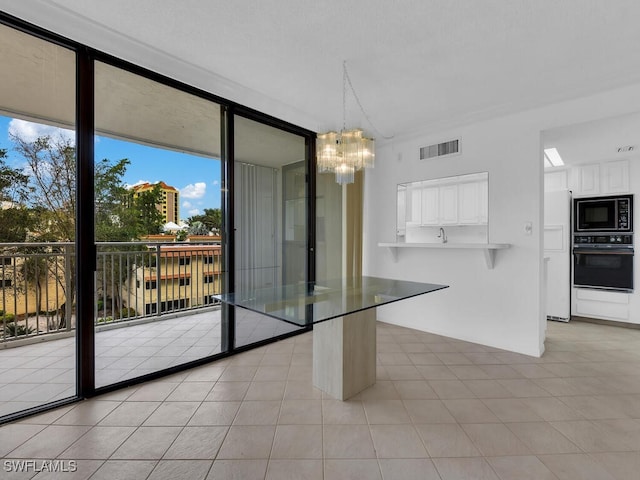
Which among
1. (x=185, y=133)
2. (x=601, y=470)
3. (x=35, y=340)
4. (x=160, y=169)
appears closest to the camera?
(x=601, y=470)

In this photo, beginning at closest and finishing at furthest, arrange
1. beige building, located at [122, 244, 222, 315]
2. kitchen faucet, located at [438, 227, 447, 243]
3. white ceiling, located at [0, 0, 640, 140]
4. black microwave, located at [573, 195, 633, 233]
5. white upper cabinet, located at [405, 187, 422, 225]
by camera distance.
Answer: white ceiling, located at [0, 0, 640, 140] → beige building, located at [122, 244, 222, 315] → kitchen faucet, located at [438, 227, 447, 243] → white upper cabinet, located at [405, 187, 422, 225] → black microwave, located at [573, 195, 633, 233]

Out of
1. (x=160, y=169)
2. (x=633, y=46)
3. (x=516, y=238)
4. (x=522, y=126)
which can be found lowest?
(x=516, y=238)

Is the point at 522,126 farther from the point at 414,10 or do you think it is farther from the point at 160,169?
the point at 160,169

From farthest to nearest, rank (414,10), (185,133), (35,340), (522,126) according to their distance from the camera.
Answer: (522,126), (185,133), (35,340), (414,10)

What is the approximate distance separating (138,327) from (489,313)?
3.75 metres

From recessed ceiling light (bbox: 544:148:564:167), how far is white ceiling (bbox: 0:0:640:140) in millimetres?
1140

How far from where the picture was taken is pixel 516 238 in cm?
310

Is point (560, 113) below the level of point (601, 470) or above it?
above

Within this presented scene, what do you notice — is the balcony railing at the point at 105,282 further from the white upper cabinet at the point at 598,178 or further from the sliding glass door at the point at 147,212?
the white upper cabinet at the point at 598,178

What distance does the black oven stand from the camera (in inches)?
155

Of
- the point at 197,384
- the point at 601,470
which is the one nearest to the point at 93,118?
the point at 197,384

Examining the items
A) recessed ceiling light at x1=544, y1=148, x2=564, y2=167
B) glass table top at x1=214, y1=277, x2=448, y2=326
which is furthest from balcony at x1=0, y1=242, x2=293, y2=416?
recessed ceiling light at x1=544, y1=148, x2=564, y2=167

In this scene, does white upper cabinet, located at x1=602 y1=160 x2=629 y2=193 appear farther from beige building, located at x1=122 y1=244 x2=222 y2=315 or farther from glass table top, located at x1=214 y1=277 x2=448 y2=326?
beige building, located at x1=122 y1=244 x2=222 y2=315

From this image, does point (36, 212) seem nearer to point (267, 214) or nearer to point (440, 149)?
point (267, 214)
